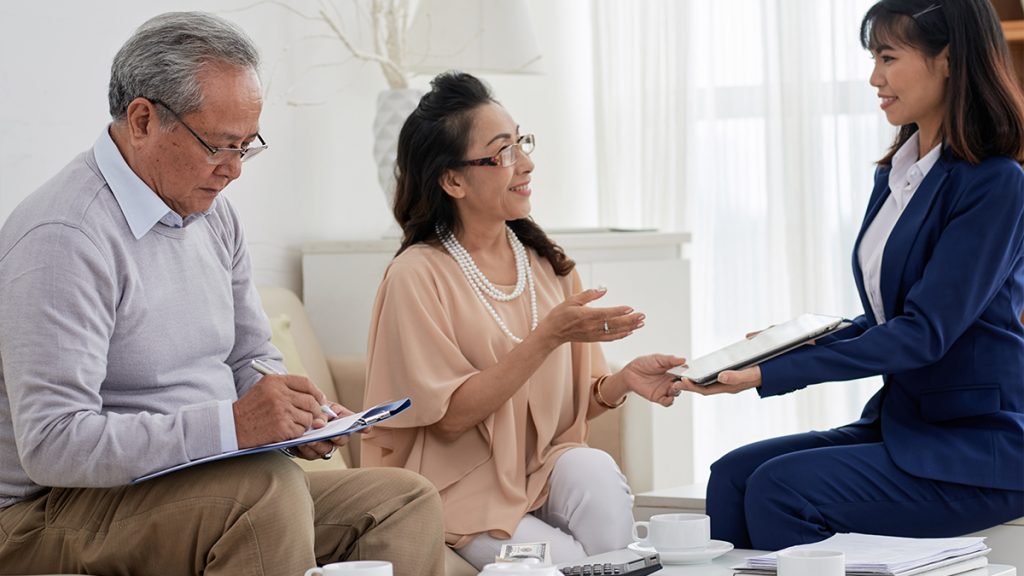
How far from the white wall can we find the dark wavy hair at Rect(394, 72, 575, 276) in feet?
2.33

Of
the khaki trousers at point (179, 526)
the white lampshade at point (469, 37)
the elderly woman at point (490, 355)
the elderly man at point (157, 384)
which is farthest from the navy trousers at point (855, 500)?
the white lampshade at point (469, 37)

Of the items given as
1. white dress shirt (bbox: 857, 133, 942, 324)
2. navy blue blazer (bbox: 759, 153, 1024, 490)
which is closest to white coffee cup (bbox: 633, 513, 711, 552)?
navy blue blazer (bbox: 759, 153, 1024, 490)

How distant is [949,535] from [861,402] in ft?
5.91

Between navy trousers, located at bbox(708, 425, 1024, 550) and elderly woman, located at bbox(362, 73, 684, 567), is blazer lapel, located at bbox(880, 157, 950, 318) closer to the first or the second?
navy trousers, located at bbox(708, 425, 1024, 550)

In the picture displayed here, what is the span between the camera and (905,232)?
2.17m

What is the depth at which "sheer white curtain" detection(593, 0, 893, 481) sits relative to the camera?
3824mm

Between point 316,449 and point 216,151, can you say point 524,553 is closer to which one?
point 316,449

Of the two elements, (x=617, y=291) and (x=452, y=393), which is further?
(x=617, y=291)

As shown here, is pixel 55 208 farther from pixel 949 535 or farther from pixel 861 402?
pixel 861 402

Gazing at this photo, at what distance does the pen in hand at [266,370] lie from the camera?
5.73 feet

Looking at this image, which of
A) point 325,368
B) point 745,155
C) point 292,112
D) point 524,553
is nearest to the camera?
point 524,553

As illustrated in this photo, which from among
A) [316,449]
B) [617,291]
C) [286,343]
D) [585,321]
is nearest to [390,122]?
[617,291]

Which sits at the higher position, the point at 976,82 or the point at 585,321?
the point at 976,82

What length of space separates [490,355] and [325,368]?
0.73 metres
